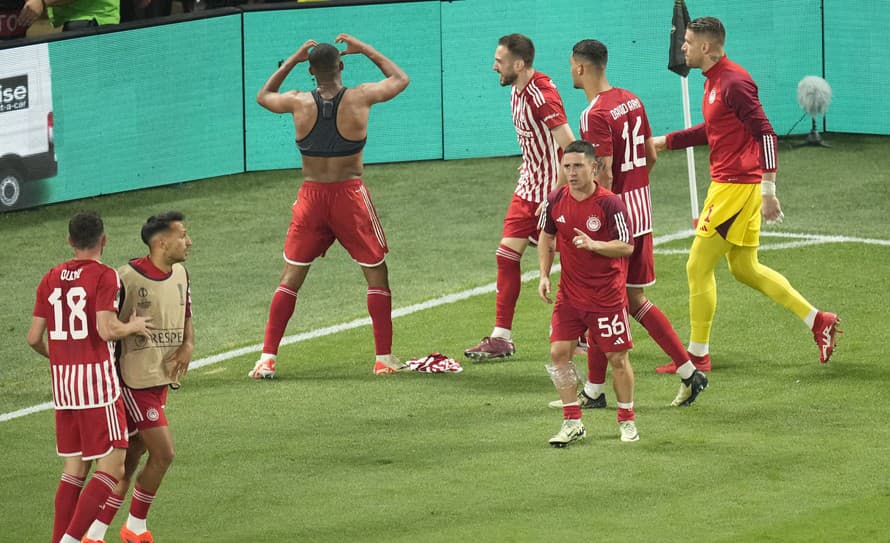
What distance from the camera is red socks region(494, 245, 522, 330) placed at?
11719mm

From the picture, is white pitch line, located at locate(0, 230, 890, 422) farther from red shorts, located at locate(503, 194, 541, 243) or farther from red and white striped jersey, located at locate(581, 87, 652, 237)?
red and white striped jersey, located at locate(581, 87, 652, 237)

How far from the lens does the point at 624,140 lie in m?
10.3

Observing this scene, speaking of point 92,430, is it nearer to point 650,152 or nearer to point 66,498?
point 66,498

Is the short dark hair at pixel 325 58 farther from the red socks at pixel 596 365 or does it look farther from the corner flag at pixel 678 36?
the corner flag at pixel 678 36

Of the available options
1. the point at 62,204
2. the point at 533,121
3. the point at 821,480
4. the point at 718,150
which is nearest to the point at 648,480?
the point at 821,480

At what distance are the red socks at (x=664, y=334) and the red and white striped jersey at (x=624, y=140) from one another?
0.57 metres

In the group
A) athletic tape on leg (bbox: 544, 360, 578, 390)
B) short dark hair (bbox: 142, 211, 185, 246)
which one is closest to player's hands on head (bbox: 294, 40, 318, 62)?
athletic tape on leg (bbox: 544, 360, 578, 390)

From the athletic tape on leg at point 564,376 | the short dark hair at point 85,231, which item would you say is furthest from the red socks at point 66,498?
the athletic tape on leg at point 564,376

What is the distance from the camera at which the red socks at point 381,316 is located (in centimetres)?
1140

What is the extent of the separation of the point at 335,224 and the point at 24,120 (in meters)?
5.73

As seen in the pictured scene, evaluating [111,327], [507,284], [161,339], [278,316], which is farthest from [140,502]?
[507,284]

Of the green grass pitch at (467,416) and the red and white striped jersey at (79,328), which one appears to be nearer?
the red and white striped jersey at (79,328)

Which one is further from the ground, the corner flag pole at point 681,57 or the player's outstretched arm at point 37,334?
the corner flag pole at point 681,57

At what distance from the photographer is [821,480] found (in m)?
8.65
